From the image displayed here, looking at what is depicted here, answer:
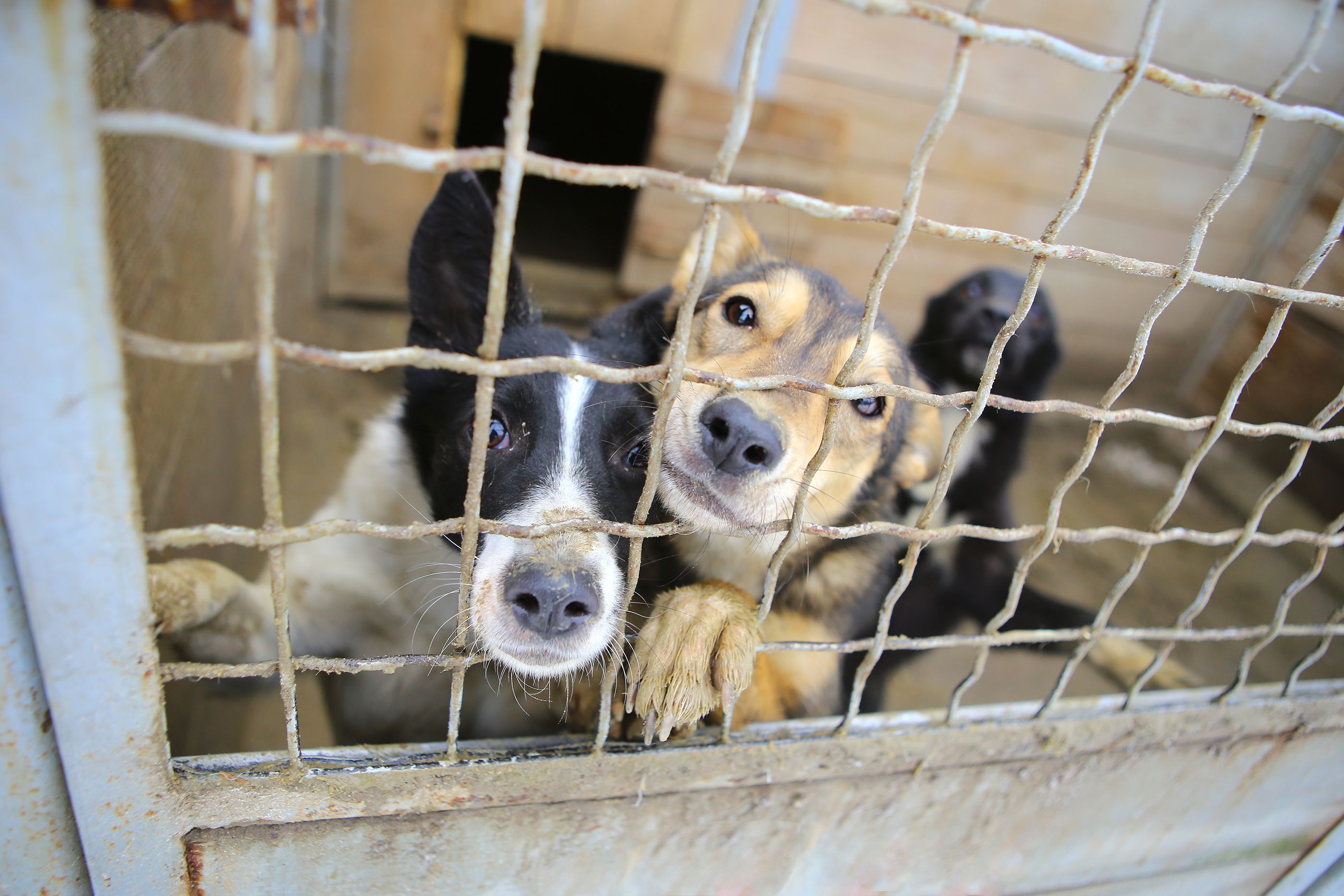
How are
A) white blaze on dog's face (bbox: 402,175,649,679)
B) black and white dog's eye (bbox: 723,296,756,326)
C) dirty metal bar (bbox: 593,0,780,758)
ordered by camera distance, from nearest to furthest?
1. dirty metal bar (bbox: 593,0,780,758)
2. white blaze on dog's face (bbox: 402,175,649,679)
3. black and white dog's eye (bbox: 723,296,756,326)

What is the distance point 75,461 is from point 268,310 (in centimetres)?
29

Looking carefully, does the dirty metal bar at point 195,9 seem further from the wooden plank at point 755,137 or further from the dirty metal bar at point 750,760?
the wooden plank at point 755,137

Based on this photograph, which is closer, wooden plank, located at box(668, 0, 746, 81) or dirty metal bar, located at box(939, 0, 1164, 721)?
dirty metal bar, located at box(939, 0, 1164, 721)

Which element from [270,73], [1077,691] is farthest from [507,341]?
[1077,691]

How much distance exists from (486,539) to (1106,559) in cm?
442

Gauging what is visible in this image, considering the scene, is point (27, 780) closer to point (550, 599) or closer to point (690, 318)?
point (550, 599)

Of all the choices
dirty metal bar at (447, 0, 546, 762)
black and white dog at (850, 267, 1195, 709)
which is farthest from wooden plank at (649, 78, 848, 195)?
dirty metal bar at (447, 0, 546, 762)

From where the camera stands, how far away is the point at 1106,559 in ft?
15.6

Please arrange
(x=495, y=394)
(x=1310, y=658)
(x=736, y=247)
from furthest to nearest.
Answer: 1. (x=736, y=247)
2. (x=1310, y=658)
3. (x=495, y=394)

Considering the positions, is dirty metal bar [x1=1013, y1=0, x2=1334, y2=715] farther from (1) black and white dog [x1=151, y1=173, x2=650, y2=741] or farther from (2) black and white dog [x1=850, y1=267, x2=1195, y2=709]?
(2) black and white dog [x1=850, y1=267, x2=1195, y2=709]

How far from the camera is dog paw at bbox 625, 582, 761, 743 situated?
58.6 inches

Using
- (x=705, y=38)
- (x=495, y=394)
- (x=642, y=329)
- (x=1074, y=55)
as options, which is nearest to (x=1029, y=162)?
(x=705, y=38)

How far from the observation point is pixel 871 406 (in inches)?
81.6

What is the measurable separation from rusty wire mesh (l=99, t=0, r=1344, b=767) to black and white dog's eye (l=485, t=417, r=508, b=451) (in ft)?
1.72
